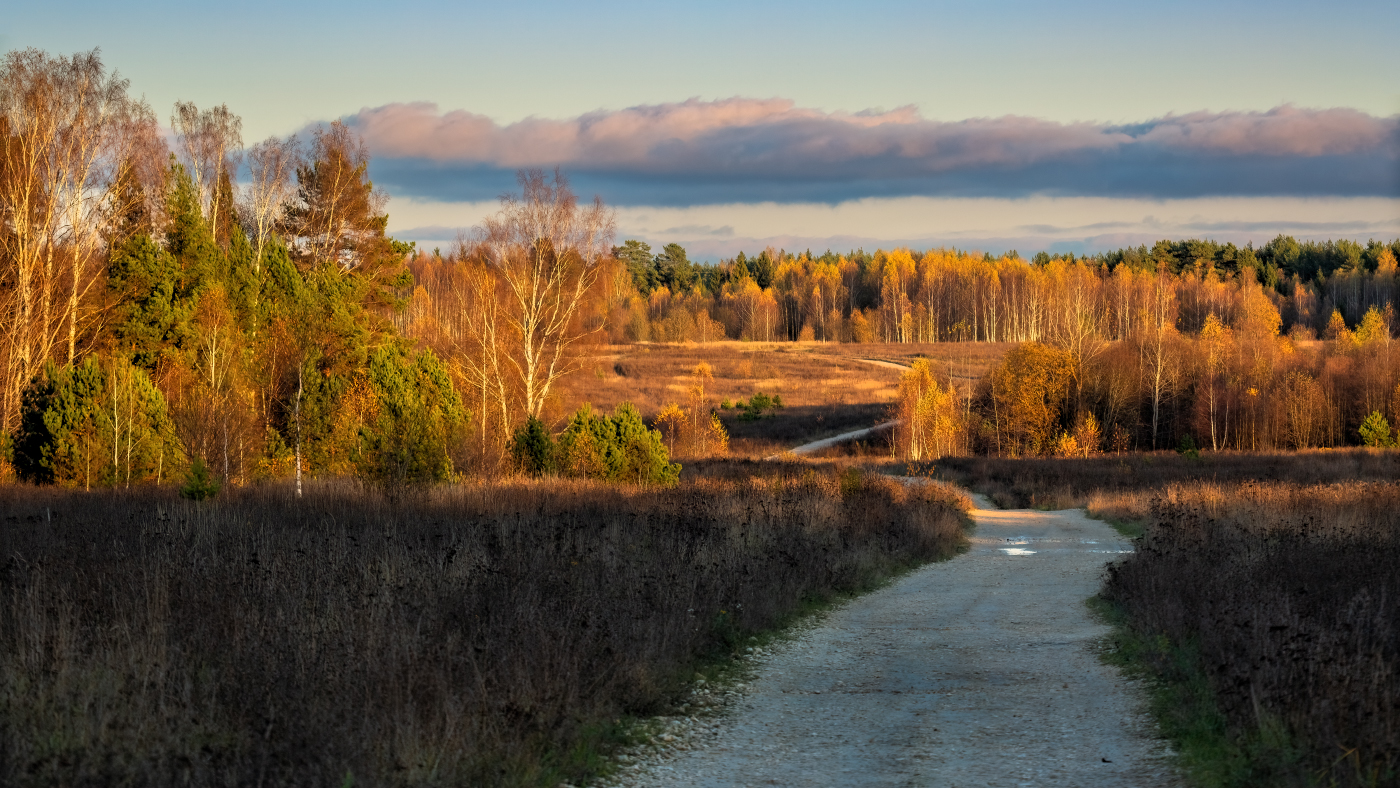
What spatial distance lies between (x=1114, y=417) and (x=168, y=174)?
5336cm

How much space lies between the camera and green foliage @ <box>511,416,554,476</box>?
27.3 m

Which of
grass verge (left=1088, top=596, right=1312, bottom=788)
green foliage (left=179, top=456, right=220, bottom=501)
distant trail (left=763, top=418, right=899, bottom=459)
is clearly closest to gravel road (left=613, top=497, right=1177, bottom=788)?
grass verge (left=1088, top=596, right=1312, bottom=788)

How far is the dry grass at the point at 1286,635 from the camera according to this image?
18.0ft

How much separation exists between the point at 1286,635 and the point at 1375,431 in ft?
198

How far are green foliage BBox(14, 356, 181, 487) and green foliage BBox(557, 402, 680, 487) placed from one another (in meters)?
9.45

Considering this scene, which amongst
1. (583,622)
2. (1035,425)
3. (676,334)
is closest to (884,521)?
(583,622)

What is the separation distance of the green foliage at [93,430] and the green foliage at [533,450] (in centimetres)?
810

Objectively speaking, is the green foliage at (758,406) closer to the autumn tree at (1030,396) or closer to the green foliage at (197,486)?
the autumn tree at (1030,396)

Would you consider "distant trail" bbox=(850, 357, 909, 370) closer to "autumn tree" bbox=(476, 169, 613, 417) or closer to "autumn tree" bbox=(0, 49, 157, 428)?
"autumn tree" bbox=(476, 169, 613, 417)

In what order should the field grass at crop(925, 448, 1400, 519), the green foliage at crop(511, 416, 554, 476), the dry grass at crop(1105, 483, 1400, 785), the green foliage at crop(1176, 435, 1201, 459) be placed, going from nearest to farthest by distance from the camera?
the dry grass at crop(1105, 483, 1400, 785) → the green foliage at crop(511, 416, 554, 476) → the field grass at crop(925, 448, 1400, 519) → the green foliage at crop(1176, 435, 1201, 459)

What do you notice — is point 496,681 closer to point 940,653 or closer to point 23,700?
point 23,700

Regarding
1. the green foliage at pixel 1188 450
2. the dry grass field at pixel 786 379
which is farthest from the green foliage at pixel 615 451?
the green foliage at pixel 1188 450

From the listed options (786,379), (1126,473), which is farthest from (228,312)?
(786,379)

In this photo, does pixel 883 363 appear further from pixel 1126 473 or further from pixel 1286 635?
pixel 1286 635
